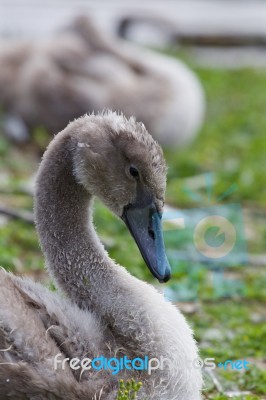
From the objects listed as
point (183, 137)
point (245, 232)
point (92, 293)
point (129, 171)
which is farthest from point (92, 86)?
point (92, 293)

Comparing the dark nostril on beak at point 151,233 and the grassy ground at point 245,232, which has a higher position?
the grassy ground at point 245,232

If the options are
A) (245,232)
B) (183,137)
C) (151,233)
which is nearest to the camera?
(151,233)

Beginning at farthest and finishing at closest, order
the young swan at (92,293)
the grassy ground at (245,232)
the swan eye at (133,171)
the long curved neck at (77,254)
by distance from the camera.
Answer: the grassy ground at (245,232), the swan eye at (133,171), the long curved neck at (77,254), the young swan at (92,293)

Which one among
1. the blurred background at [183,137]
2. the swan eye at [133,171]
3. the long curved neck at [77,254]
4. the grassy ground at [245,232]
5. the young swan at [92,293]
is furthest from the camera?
the blurred background at [183,137]

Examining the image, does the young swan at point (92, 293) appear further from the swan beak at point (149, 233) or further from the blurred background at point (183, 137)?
the blurred background at point (183, 137)

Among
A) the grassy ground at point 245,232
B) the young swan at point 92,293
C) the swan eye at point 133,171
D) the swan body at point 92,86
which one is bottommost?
the young swan at point 92,293

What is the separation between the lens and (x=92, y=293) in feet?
13.8

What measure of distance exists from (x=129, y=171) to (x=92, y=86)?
5188mm

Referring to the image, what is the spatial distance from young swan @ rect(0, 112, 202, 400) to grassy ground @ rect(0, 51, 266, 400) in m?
0.63

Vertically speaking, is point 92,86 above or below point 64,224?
above

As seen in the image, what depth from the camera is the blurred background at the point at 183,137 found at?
19.8 feet

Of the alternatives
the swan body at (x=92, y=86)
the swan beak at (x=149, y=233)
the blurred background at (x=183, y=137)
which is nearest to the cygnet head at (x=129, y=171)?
the swan beak at (x=149, y=233)

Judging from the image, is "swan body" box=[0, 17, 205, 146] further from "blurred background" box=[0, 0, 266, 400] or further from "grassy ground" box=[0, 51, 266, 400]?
"grassy ground" box=[0, 51, 266, 400]

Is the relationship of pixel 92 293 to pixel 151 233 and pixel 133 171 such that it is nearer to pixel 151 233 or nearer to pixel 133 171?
pixel 151 233
